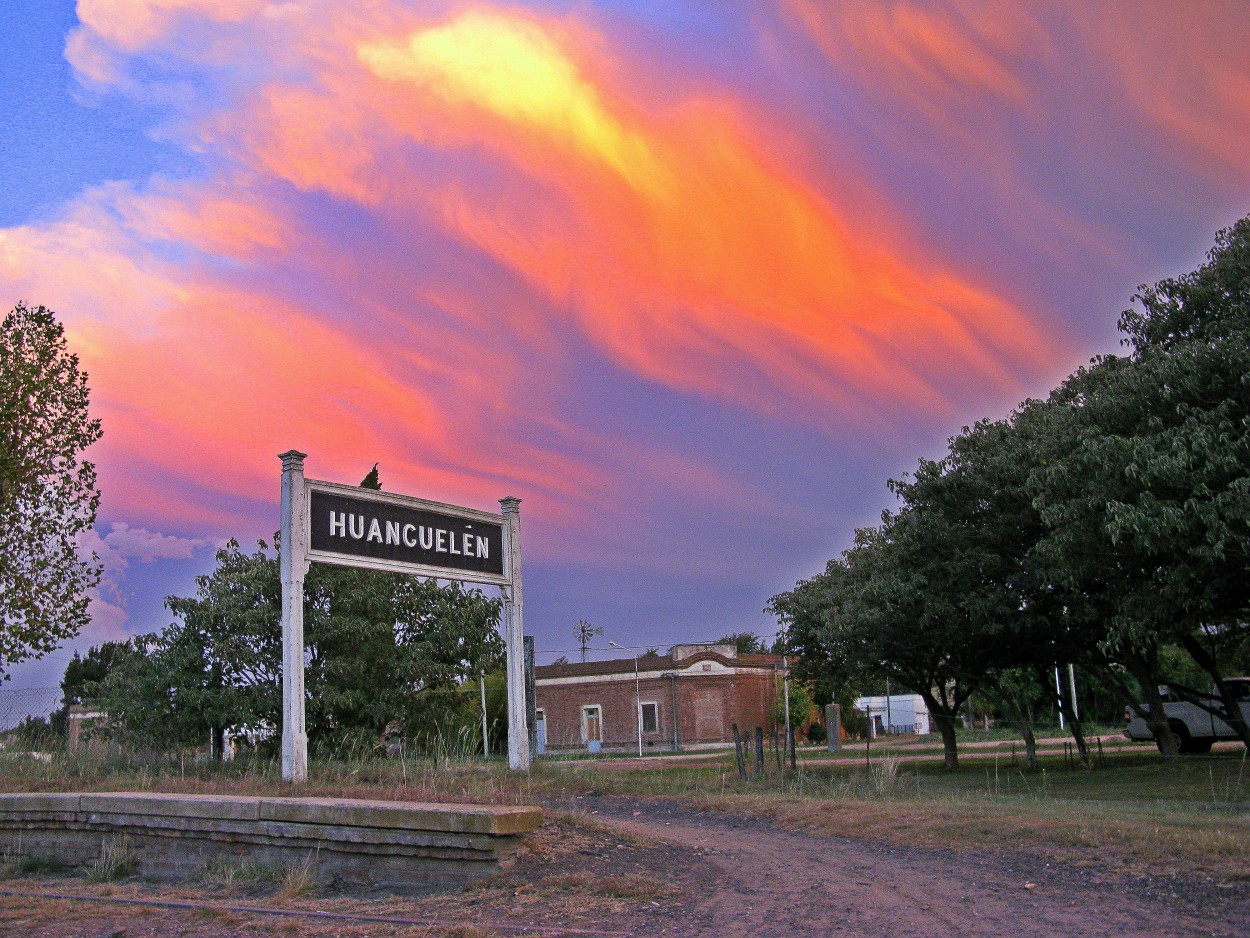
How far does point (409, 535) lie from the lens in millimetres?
15969

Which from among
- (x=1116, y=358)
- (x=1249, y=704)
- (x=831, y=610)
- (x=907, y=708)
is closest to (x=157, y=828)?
(x=831, y=610)

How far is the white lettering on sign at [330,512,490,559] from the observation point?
15.0 metres

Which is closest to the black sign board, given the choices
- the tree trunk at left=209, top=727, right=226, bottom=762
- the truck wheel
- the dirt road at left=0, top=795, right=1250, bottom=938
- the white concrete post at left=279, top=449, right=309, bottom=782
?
the white concrete post at left=279, top=449, right=309, bottom=782

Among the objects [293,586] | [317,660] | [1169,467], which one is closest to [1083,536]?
[1169,467]

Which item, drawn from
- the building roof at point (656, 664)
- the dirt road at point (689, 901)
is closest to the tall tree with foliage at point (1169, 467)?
the dirt road at point (689, 901)

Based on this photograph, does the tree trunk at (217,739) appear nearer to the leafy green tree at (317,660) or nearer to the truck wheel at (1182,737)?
the leafy green tree at (317,660)

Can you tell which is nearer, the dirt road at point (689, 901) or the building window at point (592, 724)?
the dirt road at point (689, 901)

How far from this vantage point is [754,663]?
5509 centimetres

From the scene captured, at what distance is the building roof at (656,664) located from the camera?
53844 millimetres

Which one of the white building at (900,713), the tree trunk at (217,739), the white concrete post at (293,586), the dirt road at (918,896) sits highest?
the white concrete post at (293,586)

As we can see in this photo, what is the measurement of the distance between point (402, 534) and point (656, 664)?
131ft

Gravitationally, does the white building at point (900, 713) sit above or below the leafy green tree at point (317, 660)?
below

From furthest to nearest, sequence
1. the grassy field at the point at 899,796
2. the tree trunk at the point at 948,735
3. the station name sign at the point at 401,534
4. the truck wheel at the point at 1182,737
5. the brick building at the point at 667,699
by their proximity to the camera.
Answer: the brick building at the point at 667,699 < the truck wheel at the point at 1182,737 < the tree trunk at the point at 948,735 < the station name sign at the point at 401,534 < the grassy field at the point at 899,796

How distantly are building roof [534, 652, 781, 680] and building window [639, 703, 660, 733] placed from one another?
5.83 ft
